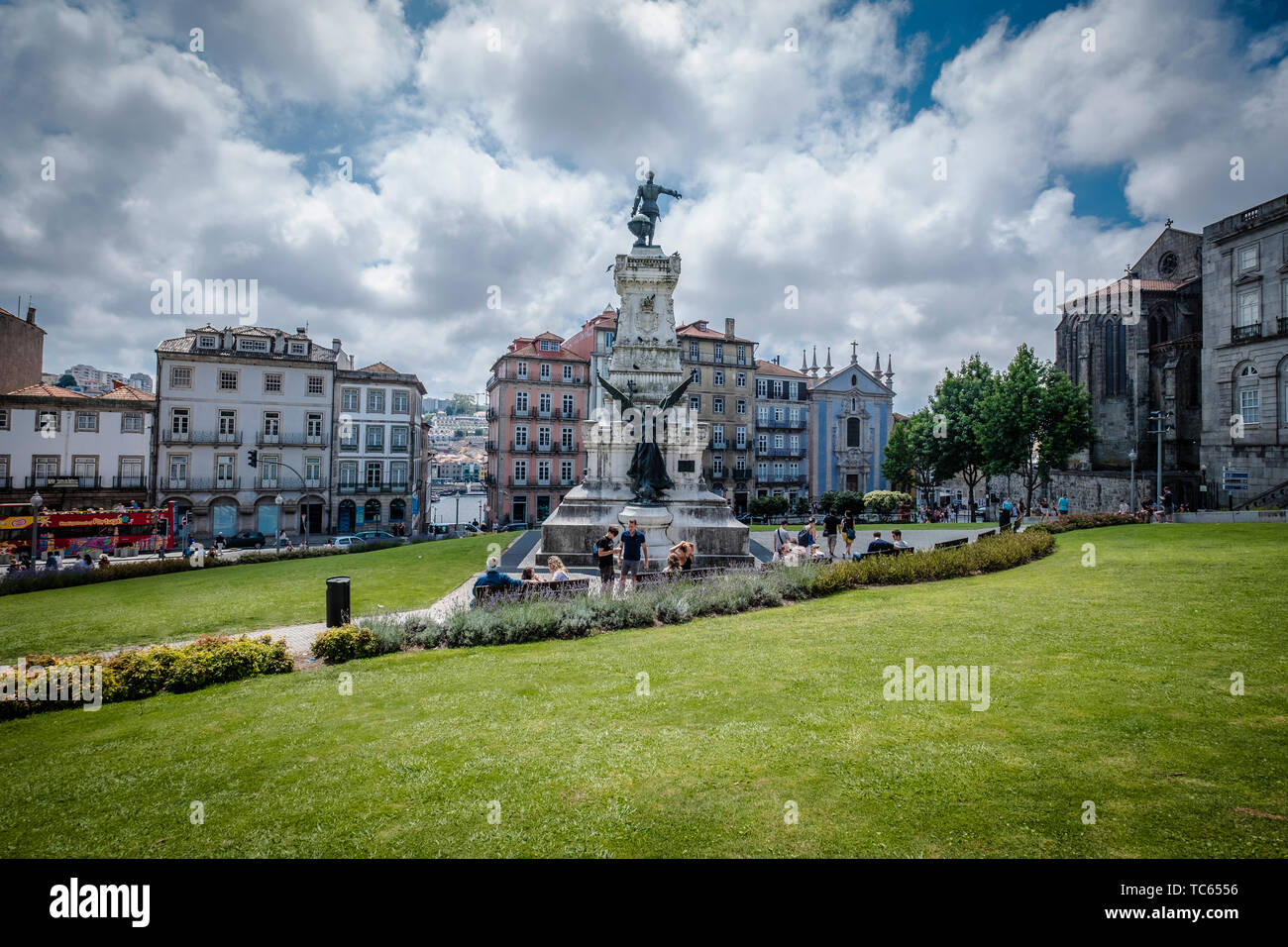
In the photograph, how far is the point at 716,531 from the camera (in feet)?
66.6

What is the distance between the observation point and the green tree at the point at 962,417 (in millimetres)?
40406

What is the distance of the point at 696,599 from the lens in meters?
12.7

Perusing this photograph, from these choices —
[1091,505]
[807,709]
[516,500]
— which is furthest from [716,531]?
[1091,505]

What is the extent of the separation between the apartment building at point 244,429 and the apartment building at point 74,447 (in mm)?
1319

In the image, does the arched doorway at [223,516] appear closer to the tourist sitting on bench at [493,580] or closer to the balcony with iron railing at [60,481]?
the balcony with iron railing at [60,481]

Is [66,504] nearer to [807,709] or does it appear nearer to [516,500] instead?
[516,500]

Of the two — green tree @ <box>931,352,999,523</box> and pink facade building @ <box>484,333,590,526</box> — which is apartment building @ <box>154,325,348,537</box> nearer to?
pink facade building @ <box>484,333,590,526</box>

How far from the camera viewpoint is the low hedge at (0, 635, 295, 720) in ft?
27.2

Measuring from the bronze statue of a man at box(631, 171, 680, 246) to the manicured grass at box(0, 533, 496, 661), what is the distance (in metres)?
16.0

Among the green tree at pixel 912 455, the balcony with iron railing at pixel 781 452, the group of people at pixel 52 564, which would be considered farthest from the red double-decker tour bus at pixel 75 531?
the balcony with iron railing at pixel 781 452

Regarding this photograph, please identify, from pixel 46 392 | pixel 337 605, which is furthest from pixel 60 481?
pixel 337 605

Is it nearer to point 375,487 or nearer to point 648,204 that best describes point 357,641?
point 648,204

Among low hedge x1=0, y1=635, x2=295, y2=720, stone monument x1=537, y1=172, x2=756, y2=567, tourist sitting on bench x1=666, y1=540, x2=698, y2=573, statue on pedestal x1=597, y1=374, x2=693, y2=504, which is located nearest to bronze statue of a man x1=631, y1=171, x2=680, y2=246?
stone monument x1=537, y1=172, x2=756, y2=567
